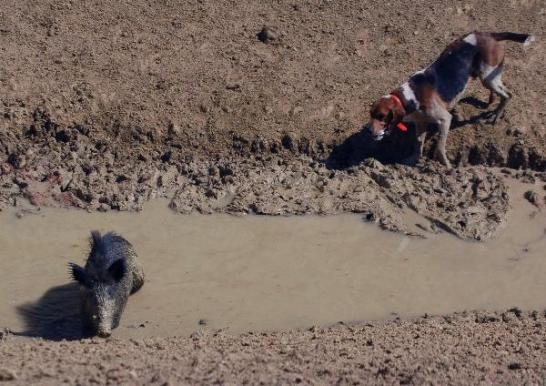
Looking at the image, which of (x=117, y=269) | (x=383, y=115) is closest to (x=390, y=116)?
(x=383, y=115)

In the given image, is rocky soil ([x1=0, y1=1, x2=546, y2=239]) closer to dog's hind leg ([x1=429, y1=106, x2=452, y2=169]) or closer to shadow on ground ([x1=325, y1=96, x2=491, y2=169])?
shadow on ground ([x1=325, y1=96, x2=491, y2=169])

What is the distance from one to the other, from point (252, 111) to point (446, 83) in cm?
220

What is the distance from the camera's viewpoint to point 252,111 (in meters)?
12.2

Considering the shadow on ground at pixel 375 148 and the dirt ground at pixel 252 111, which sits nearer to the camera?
the dirt ground at pixel 252 111

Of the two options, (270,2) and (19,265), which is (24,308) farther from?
(270,2)

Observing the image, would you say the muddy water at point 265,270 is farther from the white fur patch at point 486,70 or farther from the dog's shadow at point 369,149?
the white fur patch at point 486,70

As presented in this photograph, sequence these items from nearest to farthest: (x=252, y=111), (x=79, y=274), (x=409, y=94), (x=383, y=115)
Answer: (x=79, y=274) < (x=383, y=115) < (x=409, y=94) < (x=252, y=111)

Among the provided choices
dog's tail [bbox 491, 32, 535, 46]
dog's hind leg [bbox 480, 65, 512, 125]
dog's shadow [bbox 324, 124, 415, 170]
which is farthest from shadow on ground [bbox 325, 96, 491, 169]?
dog's tail [bbox 491, 32, 535, 46]

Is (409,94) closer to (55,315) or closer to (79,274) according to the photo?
(79,274)

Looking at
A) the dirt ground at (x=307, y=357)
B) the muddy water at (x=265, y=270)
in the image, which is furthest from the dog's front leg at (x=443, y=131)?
the dirt ground at (x=307, y=357)

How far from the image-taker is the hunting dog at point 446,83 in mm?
11562

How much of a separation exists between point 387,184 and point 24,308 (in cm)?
411

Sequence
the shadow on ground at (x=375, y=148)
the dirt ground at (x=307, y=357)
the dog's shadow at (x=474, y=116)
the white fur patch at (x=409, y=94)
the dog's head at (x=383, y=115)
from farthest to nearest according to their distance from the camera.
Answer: the dog's shadow at (x=474, y=116), the shadow on ground at (x=375, y=148), the white fur patch at (x=409, y=94), the dog's head at (x=383, y=115), the dirt ground at (x=307, y=357)

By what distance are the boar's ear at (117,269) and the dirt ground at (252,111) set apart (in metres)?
1.86
